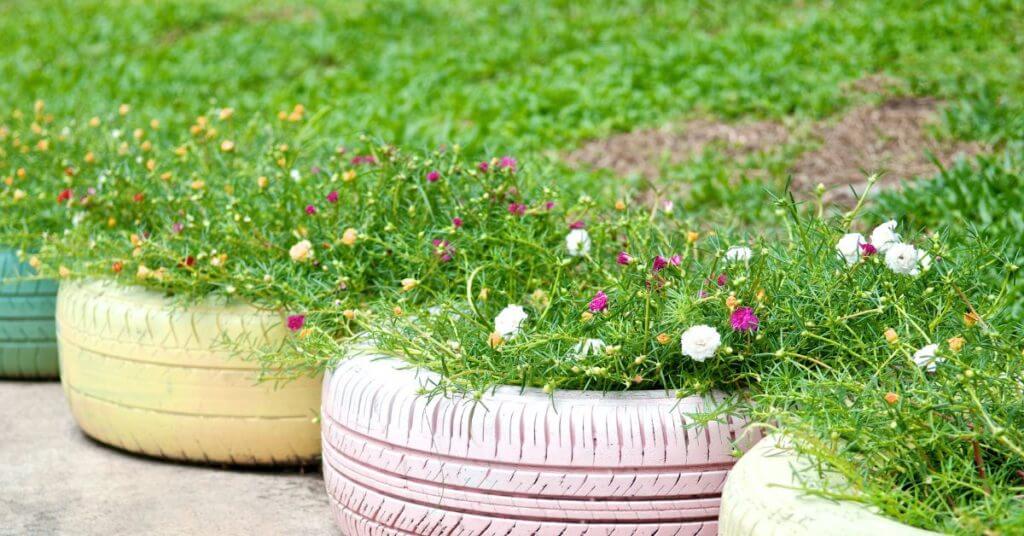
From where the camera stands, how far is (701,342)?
8.37ft

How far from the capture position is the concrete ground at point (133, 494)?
327 cm

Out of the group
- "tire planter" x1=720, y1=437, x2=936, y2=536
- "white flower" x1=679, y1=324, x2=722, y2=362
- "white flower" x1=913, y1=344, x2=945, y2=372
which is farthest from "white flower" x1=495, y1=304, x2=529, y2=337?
"white flower" x1=913, y1=344, x2=945, y2=372

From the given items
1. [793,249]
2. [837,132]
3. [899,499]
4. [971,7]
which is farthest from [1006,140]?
[899,499]

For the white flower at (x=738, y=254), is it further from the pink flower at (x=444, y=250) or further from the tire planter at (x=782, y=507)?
the pink flower at (x=444, y=250)

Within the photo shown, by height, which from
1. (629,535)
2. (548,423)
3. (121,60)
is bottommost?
(121,60)

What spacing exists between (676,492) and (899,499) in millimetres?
523

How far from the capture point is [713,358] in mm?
2709

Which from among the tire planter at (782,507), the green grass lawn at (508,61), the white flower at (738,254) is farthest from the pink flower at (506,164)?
the green grass lawn at (508,61)

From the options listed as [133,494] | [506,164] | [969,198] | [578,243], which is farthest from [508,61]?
[133,494]

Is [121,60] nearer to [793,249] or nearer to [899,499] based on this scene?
[793,249]

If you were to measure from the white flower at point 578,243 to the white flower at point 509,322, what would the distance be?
59 centimetres

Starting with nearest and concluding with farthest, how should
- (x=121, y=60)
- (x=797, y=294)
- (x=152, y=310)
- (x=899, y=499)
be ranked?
(x=899, y=499), (x=797, y=294), (x=152, y=310), (x=121, y=60)

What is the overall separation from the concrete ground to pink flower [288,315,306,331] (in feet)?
1.75

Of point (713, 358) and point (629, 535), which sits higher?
point (713, 358)
